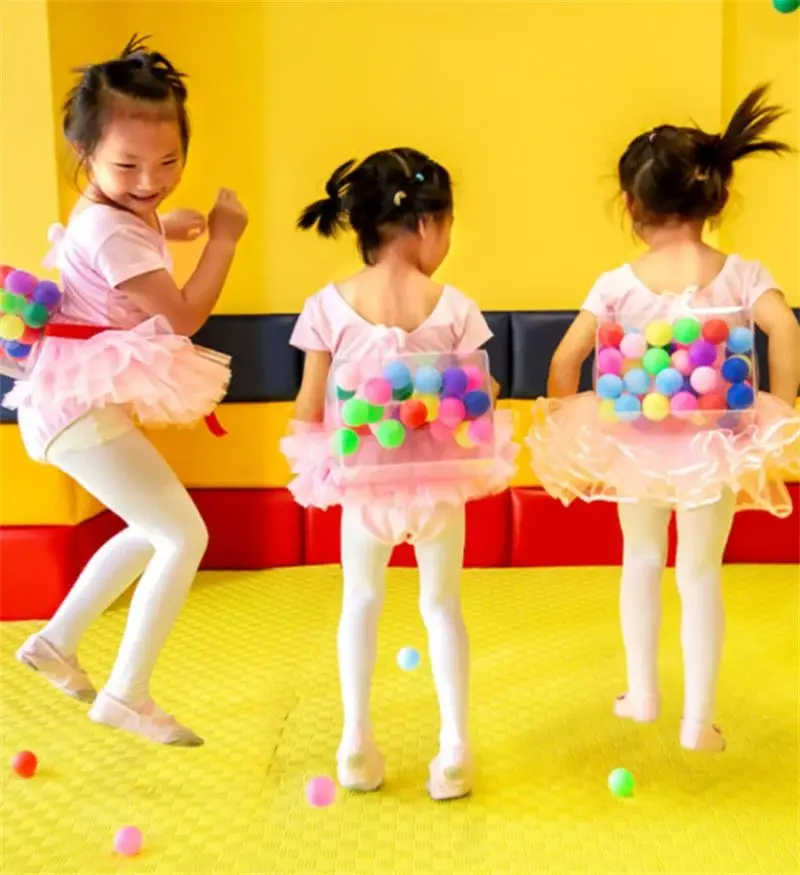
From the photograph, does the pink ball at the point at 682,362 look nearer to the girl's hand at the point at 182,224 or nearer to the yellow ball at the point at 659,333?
the yellow ball at the point at 659,333

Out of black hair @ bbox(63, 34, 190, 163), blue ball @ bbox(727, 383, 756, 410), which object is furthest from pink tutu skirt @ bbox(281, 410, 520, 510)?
black hair @ bbox(63, 34, 190, 163)

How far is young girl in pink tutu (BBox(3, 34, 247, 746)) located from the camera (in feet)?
4.75

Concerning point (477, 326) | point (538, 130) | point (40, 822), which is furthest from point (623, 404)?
point (538, 130)

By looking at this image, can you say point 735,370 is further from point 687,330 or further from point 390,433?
point 390,433

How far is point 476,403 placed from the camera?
1.43 m

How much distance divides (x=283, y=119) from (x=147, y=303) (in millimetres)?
1311

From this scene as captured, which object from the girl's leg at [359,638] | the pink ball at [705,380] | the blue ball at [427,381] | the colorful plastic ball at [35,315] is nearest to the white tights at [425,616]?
the girl's leg at [359,638]

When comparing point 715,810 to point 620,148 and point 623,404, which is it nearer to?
point 623,404

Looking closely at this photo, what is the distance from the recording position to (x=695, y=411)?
1521 mm

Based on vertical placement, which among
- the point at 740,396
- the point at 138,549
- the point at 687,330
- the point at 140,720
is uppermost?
the point at 687,330

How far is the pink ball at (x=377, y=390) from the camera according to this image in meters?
1.39

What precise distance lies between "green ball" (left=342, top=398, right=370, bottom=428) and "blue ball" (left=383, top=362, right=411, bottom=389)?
51mm

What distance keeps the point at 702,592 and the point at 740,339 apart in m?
0.42

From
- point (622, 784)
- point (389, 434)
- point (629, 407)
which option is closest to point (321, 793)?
point (622, 784)
